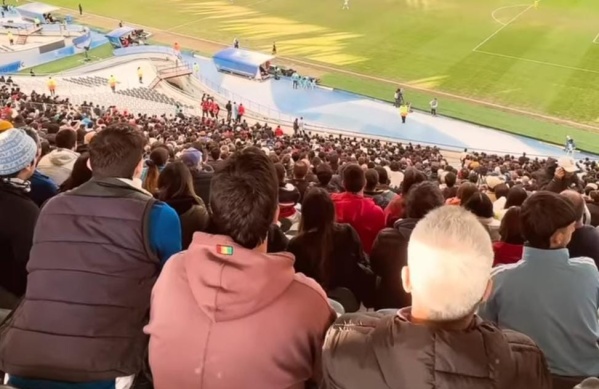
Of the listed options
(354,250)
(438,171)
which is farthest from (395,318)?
(438,171)

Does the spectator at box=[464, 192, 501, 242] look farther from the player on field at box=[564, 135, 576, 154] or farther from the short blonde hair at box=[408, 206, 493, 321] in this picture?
the player on field at box=[564, 135, 576, 154]

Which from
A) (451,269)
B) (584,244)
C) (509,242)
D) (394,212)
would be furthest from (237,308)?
(394,212)

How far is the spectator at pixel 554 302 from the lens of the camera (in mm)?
3857

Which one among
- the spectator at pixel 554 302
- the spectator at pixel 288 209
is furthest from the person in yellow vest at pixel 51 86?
the spectator at pixel 554 302

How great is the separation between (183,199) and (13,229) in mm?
1439

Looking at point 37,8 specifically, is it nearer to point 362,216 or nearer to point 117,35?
point 117,35

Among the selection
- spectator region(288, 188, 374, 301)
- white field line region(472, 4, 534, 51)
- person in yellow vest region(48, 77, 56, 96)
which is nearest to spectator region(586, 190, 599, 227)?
spectator region(288, 188, 374, 301)

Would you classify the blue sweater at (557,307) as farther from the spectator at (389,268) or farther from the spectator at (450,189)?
the spectator at (450,189)

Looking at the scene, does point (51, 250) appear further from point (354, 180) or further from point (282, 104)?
point (282, 104)

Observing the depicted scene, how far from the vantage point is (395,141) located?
24.3m

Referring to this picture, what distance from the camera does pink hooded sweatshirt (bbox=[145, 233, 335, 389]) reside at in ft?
9.57

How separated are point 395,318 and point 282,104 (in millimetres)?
26260

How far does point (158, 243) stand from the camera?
11.6 feet

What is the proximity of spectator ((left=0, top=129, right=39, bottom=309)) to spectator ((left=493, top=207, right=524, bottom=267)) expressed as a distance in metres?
3.30
